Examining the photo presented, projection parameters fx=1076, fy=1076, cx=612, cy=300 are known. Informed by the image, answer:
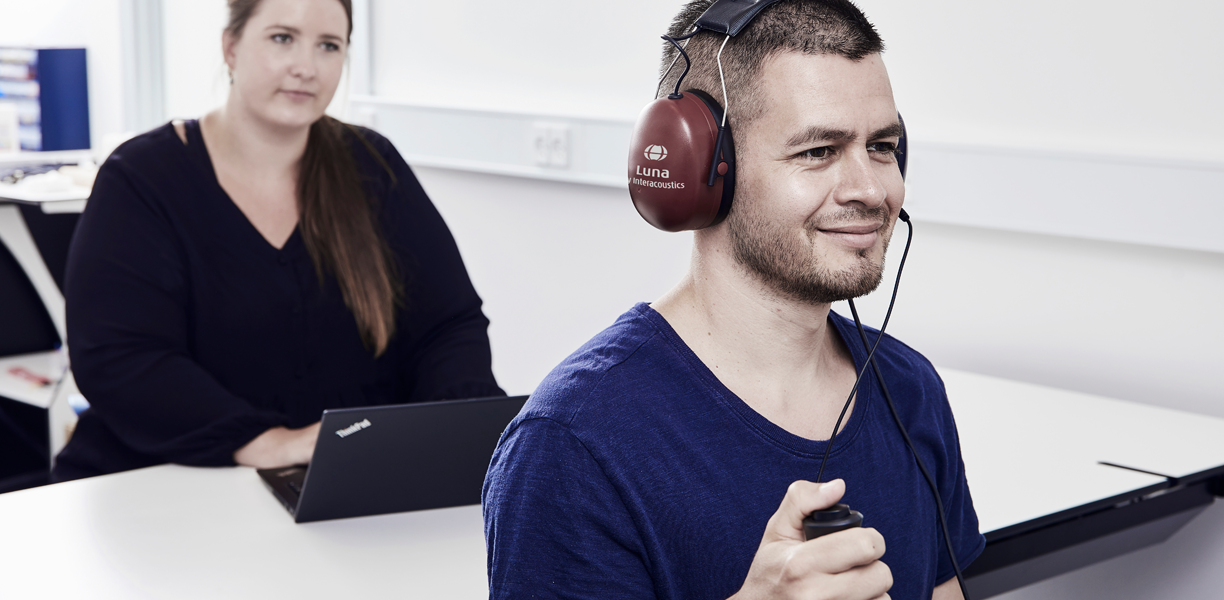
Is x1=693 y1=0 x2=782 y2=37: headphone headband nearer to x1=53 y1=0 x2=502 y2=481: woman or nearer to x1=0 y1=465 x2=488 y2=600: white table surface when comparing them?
x1=0 y1=465 x2=488 y2=600: white table surface

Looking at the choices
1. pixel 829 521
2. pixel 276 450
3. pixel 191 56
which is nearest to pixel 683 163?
pixel 829 521

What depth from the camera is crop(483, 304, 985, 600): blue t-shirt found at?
31.9 inches

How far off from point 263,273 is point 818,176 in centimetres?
117

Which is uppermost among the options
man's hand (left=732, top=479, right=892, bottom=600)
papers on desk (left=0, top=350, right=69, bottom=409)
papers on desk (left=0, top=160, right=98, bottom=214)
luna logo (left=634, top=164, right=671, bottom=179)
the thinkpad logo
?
Answer: the thinkpad logo


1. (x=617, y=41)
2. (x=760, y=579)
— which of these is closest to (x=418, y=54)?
(x=617, y=41)

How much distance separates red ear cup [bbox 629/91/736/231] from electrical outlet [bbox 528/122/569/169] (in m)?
1.72

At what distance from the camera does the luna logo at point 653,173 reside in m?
0.91

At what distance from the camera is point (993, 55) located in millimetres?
2016

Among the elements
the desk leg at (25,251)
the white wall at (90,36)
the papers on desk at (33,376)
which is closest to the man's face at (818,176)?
the papers on desk at (33,376)

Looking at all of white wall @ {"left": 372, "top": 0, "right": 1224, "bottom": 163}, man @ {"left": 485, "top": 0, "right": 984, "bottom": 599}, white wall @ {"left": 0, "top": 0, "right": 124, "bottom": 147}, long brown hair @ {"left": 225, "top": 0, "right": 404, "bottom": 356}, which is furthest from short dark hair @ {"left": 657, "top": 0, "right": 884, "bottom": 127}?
white wall @ {"left": 0, "top": 0, "right": 124, "bottom": 147}

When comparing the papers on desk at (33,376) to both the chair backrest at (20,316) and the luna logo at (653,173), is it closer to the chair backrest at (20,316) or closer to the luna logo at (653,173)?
the chair backrest at (20,316)

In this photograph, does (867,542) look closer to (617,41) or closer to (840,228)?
(840,228)

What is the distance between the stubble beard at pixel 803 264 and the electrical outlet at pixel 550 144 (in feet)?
5.75

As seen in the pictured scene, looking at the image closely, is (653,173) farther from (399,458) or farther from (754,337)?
(399,458)
